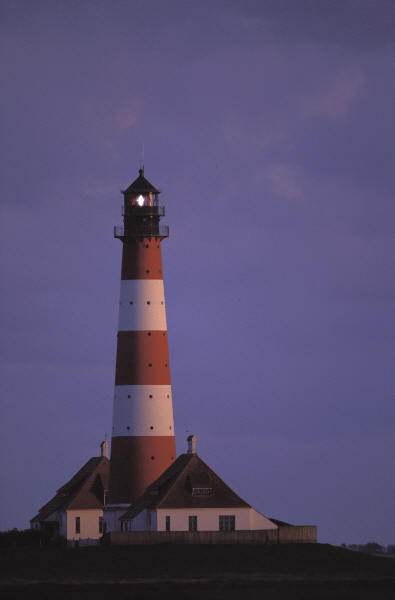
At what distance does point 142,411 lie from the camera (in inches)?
3612

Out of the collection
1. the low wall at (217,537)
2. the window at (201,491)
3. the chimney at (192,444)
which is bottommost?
the low wall at (217,537)

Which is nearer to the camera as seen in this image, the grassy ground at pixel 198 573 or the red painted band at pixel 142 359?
the grassy ground at pixel 198 573

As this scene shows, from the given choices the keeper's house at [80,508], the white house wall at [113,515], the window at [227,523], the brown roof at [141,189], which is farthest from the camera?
the keeper's house at [80,508]

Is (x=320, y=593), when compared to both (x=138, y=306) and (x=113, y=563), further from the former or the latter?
(x=138, y=306)

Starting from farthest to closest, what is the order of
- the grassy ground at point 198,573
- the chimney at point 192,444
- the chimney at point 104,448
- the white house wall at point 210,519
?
the chimney at point 104,448 < the chimney at point 192,444 < the white house wall at point 210,519 < the grassy ground at point 198,573

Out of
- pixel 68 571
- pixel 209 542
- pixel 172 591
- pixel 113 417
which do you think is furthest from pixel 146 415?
pixel 172 591

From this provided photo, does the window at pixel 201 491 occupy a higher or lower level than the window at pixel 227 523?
higher

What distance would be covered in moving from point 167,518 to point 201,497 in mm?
2427

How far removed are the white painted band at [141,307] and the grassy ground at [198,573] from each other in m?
13.8

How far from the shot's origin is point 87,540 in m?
100

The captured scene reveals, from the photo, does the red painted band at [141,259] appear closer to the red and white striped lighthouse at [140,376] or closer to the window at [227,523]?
the red and white striped lighthouse at [140,376]

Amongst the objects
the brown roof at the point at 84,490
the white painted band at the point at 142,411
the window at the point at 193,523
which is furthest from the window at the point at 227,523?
the brown roof at the point at 84,490

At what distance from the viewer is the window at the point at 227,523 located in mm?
89688

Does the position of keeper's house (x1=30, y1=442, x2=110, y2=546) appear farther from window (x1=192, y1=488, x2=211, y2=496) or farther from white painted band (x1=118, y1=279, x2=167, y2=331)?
white painted band (x1=118, y1=279, x2=167, y2=331)
